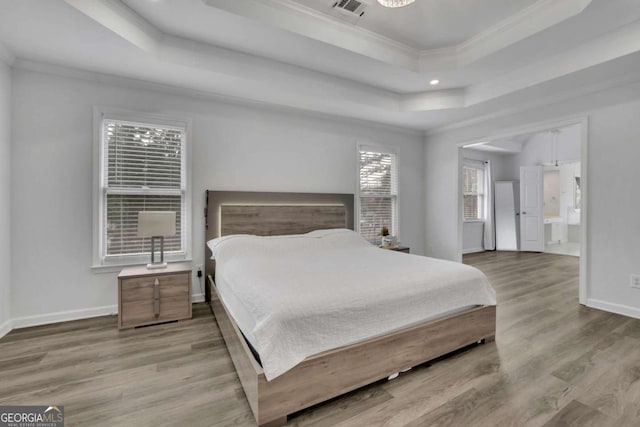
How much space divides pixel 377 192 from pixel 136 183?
11.3 ft

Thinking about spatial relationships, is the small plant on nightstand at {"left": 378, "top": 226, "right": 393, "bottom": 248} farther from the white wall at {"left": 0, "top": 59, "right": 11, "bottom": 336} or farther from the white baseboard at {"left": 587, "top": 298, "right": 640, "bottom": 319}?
the white wall at {"left": 0, "top": 59, "right": 11, "bottom": 336}

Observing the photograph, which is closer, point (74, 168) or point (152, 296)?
point (152, 296)

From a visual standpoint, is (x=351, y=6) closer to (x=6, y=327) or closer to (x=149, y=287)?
(x=149, y=287)

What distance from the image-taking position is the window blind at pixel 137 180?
122 inches

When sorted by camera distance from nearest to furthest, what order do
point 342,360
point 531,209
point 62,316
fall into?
point 342,360 → point 62,316 → point 531,209

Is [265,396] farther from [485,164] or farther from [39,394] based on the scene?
[485,164]

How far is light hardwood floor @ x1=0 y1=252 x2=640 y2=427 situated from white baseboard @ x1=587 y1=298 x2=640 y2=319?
158 millimetres

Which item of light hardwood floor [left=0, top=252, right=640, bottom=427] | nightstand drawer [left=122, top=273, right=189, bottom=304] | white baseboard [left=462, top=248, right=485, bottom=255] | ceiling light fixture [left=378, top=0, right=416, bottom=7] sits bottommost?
light hardwood floor [left=0, top=252, right=640, bottom=427]

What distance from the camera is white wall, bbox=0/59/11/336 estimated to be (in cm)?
257

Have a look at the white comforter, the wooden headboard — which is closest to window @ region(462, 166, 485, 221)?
the wooden headboard

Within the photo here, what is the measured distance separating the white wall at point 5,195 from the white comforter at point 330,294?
6.07ft

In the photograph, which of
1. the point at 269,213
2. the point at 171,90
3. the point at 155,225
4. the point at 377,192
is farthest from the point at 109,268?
the point at 377,192

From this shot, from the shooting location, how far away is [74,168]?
9.64 feet

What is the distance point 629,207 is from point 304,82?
375 centimetres
